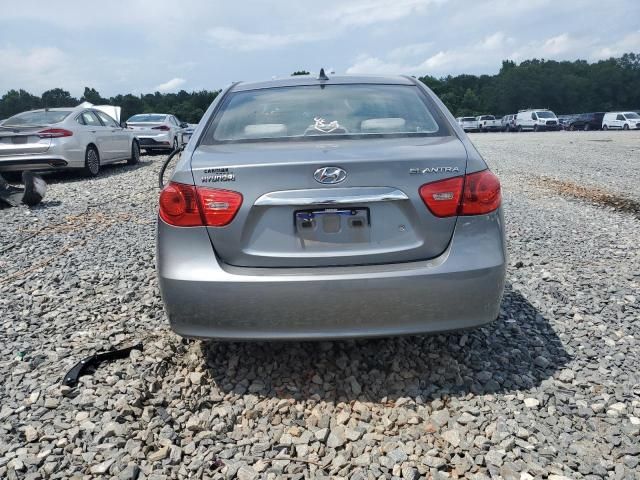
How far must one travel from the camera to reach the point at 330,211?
2447mm

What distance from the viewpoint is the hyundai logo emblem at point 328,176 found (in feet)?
7.99

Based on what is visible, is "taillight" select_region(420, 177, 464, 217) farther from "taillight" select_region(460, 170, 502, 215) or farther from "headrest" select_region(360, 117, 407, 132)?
"headrest" select_region(360, 117, 407, 132)

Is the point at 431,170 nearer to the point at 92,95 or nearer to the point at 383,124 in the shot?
the point at 383,124

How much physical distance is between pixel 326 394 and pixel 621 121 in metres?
48.2

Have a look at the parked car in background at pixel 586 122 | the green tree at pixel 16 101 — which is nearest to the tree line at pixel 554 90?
the parked car in background at pixel 586 122

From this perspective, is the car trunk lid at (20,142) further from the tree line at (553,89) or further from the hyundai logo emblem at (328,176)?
the tree line at (553,89)

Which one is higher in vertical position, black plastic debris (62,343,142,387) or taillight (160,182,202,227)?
taillight (160,182,202,227)

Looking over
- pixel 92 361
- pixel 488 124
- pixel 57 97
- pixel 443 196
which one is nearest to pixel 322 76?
pixel 443 196

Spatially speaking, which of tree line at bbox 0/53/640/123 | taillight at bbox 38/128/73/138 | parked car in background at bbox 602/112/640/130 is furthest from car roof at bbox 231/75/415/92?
tree line at bbox 0/53/640/123

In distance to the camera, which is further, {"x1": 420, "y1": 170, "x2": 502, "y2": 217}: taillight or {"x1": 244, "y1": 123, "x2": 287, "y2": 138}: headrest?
{"x1": 244, "y1": 123, "x2": 287, "y2": 138}: headrest

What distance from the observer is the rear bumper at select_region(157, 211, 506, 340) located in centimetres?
244

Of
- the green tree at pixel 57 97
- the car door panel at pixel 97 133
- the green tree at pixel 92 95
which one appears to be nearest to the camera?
the car door panel at pixel 97 133

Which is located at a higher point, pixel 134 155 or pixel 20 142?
pixel 20 142

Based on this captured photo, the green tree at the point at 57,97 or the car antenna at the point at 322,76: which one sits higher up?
the green tree at the point at 57,97
